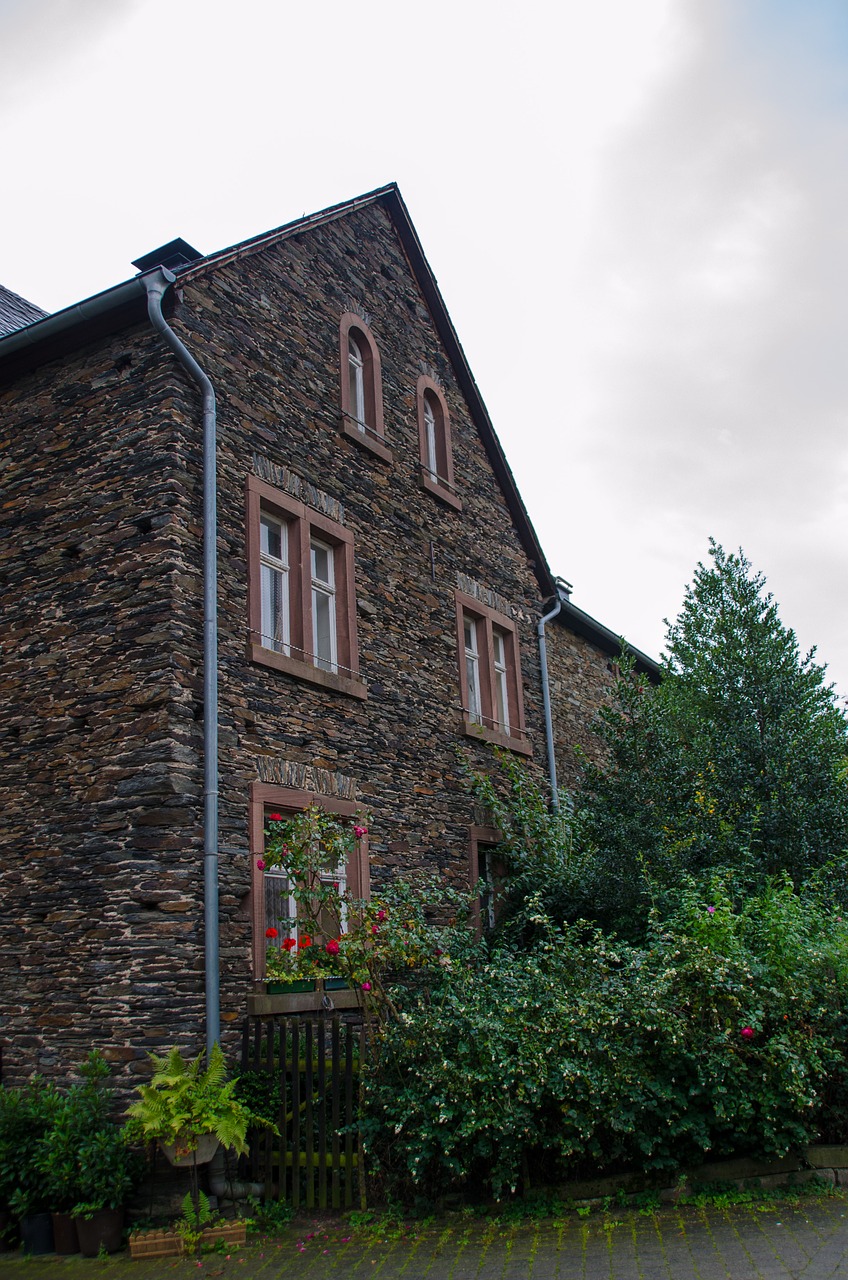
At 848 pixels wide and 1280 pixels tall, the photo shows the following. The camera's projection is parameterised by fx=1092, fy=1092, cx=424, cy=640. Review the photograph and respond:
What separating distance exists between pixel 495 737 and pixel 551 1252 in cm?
759

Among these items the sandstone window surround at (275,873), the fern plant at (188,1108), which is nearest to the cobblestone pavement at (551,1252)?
the fern plant at (188,1108)

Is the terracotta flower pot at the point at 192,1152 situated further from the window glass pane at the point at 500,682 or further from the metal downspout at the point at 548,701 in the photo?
the metal downspout at the point at 548,701

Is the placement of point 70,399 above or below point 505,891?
above

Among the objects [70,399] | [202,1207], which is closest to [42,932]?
[202,1207]

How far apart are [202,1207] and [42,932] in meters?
2.46

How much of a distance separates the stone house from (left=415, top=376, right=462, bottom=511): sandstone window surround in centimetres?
15

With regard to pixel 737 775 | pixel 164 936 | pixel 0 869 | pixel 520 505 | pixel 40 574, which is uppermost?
pixel 520 505

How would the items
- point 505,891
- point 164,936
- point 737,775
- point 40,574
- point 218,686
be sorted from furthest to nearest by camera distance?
point 737,775 → point 505,891 → point 40,574 → point 218,686 → point 164,936

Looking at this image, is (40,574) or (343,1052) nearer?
(343,1052)

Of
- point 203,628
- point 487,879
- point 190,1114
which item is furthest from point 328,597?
point 190,1114

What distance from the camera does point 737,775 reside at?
13.0 m

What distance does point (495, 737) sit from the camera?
13648 mm

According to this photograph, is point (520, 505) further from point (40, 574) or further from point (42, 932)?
point (42, 932)

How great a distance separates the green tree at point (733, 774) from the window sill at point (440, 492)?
10.1ft
